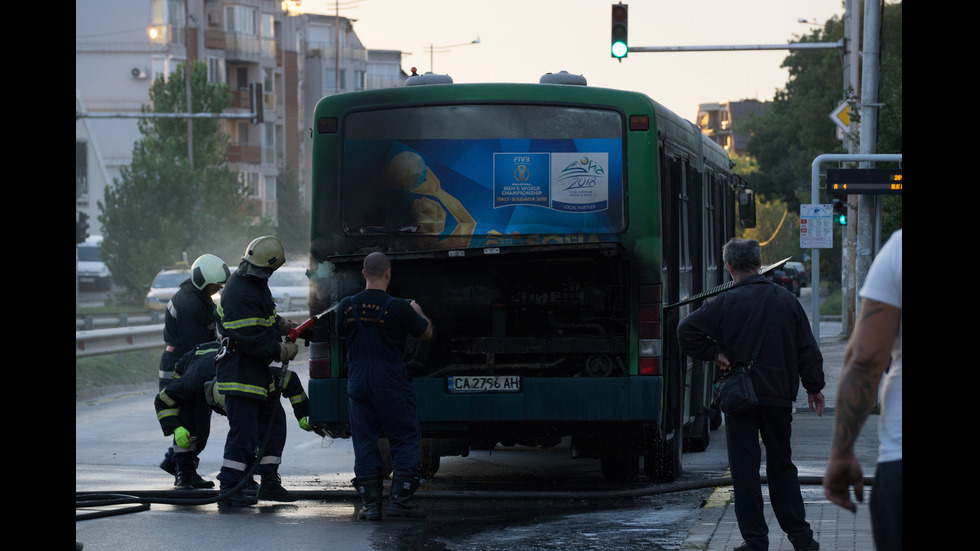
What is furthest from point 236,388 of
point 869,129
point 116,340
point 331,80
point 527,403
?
point 331,80

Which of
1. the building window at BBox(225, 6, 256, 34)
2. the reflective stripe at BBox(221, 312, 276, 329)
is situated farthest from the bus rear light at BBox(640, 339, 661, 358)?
the building window at BBox(225, 6, 256, 34)

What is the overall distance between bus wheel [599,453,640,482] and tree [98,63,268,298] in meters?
39.8

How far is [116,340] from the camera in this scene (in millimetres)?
22172

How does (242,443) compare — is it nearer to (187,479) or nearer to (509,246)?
(187,479)

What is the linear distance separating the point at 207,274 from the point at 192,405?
3.06 feet

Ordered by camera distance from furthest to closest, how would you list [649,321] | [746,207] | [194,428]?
[746,207]
[194,428]
[649,321]

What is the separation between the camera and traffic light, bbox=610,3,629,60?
2080cm

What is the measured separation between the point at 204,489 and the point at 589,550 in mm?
3671

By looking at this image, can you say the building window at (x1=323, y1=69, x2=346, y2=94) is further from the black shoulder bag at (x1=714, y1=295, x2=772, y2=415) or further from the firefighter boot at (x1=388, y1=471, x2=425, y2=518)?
the black shoulder bag at (x1=714, y1=295, x2=772, y2=415)

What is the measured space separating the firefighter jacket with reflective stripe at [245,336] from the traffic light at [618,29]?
37.9 feet
